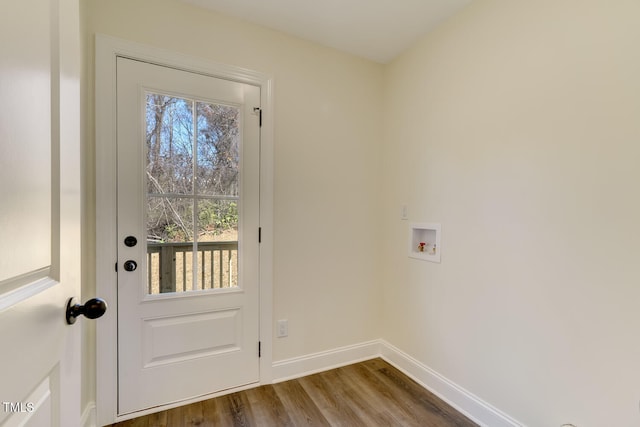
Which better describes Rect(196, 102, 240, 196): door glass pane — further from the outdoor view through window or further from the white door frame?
the white door frame

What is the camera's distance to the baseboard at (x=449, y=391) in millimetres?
1575

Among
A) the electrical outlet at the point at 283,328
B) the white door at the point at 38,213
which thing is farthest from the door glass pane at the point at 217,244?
the white door at the point at 38,213

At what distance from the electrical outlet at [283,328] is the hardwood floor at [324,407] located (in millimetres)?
334

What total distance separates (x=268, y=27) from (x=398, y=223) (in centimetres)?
170

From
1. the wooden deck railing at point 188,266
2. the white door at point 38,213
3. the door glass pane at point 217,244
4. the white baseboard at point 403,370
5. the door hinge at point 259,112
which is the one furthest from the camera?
the door hinge at point 259,112

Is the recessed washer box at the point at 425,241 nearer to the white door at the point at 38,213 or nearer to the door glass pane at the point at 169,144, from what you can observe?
the door glass pane at the point at 169,144

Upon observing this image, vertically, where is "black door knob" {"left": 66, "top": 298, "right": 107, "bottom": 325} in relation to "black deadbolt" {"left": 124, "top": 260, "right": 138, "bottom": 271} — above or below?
above

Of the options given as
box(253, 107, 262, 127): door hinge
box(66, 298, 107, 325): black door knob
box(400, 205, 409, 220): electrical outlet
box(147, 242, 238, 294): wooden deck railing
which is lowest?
box(147, 242, 238, 294): wooden deck railing

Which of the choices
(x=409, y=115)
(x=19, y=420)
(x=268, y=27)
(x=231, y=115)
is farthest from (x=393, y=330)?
(x=268, y=27)

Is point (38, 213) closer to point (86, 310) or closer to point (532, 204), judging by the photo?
point (86, 310)

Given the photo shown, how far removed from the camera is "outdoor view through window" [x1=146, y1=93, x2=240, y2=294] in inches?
67.6

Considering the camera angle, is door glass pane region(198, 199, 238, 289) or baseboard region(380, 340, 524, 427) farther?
door glass pane region(198, 199, 238, 289)

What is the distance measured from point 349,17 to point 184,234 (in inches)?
69.2

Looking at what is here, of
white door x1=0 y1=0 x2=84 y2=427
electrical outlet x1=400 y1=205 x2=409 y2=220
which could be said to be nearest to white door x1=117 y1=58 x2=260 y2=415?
white door x1=0 y1=0 x2=84 y2=427
